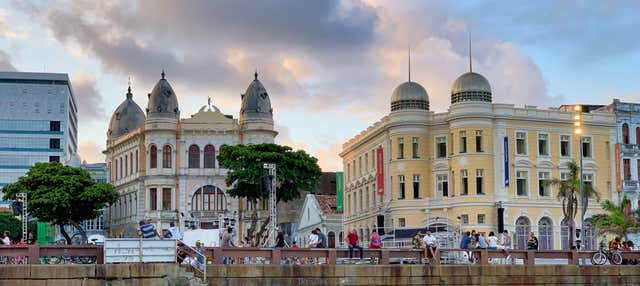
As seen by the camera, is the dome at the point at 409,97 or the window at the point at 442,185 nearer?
the window at the point at 442,185

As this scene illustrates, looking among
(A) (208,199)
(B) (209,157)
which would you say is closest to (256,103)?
(B) (209,157)

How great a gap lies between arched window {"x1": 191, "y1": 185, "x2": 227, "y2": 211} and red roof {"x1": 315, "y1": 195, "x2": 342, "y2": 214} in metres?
16.0

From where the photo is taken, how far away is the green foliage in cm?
8900

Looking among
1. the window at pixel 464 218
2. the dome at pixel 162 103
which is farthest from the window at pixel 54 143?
the window at pixel 464 218

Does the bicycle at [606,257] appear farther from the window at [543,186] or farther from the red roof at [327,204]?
the red roof at [327,204]

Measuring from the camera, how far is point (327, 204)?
299 feet

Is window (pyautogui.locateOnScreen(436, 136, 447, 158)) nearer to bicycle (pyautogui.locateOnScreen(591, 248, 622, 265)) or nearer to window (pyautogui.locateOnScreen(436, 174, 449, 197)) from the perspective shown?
window (pyautogui.locateOnScreen(436, 174, 449, 197))

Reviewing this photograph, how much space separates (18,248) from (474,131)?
44084 millimetres

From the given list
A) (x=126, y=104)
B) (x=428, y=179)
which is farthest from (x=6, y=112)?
(x=428, y=179)

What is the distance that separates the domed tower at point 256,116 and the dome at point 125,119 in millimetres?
18429

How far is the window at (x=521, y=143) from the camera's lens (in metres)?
73.4

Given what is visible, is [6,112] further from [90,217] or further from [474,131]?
[474,131]

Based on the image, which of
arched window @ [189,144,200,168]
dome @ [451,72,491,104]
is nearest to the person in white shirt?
dome @ [451,72,491,104]

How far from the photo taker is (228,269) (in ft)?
114
